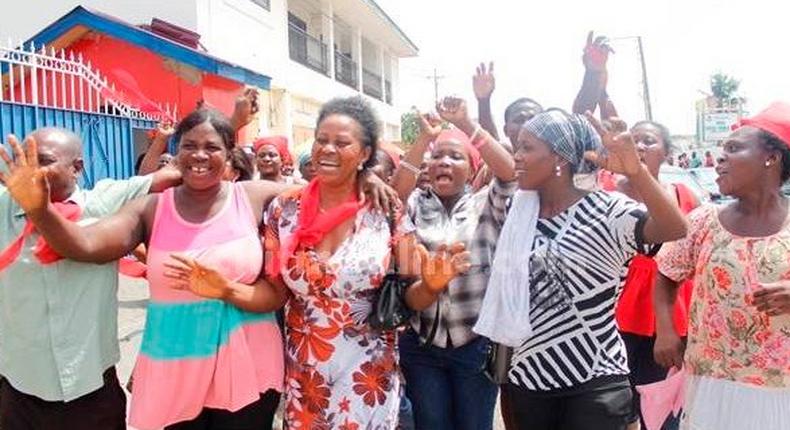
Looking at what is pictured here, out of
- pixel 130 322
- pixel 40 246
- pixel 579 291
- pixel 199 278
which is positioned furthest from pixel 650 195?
pixel 130 322

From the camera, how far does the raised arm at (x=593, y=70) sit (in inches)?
152

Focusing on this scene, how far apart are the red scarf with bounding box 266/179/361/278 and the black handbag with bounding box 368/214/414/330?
0.70 ft

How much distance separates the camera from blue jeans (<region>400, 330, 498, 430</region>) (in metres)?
3.12

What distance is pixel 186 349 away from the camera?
8.13 feet

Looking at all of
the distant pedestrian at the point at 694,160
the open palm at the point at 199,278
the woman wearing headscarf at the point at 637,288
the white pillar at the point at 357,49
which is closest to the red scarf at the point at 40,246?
the open palm at the point at 199,278

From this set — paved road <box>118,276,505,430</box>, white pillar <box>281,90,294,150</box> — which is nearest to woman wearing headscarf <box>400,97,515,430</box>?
paved road <box>118,276,505,430</box>

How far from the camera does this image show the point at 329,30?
1889 centimetres

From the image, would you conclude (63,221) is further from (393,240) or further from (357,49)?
(357,49)

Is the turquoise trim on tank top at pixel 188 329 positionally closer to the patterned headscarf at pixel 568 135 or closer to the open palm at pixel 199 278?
the open palm at pixel 199 278

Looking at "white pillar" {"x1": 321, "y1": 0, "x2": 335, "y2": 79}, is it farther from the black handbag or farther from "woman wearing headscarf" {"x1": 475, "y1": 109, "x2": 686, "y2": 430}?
the black handbag

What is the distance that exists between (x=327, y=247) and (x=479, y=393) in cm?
106

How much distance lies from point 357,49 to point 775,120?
19.8m

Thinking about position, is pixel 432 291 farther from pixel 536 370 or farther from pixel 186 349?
pixel 186 349

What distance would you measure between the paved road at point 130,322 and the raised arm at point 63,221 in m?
2.57
